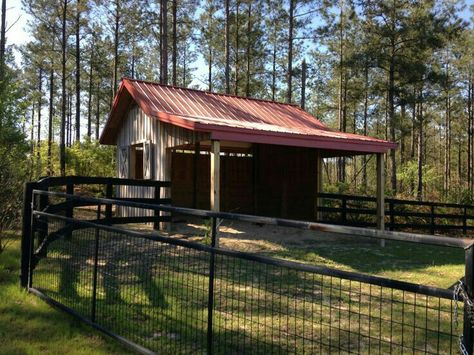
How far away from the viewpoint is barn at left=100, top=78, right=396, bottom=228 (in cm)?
1197

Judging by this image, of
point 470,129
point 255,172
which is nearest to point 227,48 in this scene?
point 255,172

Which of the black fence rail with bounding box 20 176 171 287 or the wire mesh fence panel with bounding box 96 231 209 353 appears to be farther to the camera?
the black fence rail with bounding box 20 176 171 287

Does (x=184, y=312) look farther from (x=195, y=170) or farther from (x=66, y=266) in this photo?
(x=195, y=170)

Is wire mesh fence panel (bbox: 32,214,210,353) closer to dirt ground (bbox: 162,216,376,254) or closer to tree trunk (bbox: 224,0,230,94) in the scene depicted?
dirt ground (bbox: 162,216,376,254)

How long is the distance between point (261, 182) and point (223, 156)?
5.00 feet

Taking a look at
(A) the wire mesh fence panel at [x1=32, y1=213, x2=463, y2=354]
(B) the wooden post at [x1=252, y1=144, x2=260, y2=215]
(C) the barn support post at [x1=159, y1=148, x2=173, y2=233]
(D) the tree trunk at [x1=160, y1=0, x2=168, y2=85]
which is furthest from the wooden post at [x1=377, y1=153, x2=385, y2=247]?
(D) the tree trunk at [x1=160, y1=0, x2=168, y2=85]

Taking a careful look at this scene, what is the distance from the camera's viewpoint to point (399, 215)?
45.3ft

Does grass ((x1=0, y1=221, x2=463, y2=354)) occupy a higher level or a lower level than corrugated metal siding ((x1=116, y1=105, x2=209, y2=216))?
lower

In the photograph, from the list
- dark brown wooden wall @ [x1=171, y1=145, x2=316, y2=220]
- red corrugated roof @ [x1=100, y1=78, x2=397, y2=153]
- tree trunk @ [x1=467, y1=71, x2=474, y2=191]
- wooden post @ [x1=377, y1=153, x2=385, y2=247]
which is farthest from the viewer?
tree trunk @ [x1=467, y1=71, x2=474, y2=191]

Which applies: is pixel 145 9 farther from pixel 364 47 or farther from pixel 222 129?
pixel 222 129

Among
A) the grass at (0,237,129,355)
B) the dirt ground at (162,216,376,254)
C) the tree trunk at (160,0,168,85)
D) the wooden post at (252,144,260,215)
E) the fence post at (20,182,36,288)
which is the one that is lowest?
the grass at (0,237,129,355)

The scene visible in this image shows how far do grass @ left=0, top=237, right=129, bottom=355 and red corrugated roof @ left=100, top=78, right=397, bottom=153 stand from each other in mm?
4972

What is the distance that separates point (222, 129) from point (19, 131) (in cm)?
620

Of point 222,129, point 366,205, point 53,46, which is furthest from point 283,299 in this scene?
point 53,46
